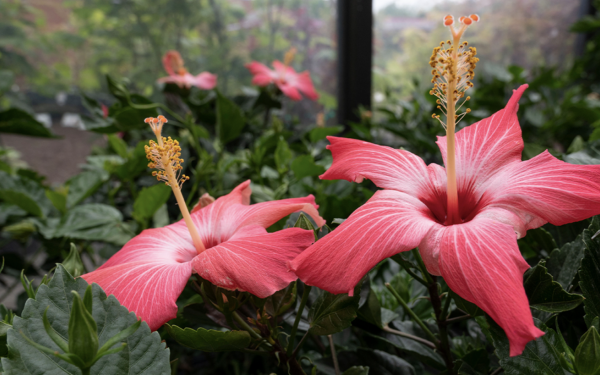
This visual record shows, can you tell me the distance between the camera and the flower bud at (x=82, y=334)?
0.72 ft

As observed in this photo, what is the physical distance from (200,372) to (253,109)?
25.3 inches

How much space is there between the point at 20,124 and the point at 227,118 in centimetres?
51

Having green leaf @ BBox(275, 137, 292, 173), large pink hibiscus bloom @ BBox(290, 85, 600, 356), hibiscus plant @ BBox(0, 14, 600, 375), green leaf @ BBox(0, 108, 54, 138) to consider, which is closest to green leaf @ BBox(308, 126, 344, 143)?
green leaf @ BBox(275, 137, 292, 173)

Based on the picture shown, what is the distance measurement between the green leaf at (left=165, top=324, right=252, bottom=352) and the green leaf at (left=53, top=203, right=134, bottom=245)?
0.34 m

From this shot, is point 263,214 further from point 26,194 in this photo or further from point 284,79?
point 284,79

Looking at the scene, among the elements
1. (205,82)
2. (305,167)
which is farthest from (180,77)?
(305,167)

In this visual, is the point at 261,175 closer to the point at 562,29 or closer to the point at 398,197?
the point at 398,197

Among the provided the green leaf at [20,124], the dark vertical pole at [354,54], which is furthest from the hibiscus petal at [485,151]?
the dark vertical pole at [354,54]

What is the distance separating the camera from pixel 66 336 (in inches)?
10.6

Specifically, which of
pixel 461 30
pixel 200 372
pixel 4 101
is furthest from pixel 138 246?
pixel 4 101

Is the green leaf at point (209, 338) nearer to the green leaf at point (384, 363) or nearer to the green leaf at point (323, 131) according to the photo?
the green leaf at point (384, 363)

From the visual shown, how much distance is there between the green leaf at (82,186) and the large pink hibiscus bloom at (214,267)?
40 cm

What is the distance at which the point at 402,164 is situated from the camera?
0.35 meters

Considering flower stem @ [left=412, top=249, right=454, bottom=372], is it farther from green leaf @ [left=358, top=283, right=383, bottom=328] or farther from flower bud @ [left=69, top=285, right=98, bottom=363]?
flower bud @ [left=69, top=285, right=98, bottom=363]
